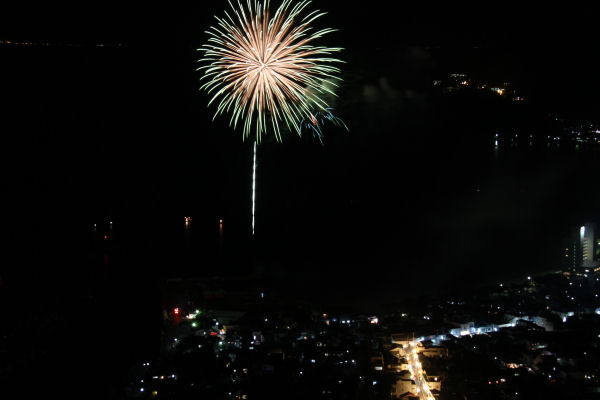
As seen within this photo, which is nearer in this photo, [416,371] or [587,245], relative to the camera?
[416,371]

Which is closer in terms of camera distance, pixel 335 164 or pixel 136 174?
pixel 136 174

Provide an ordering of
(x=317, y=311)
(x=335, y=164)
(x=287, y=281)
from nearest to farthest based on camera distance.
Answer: (x=317, y=311)
(x=287, y=281)
(x=335, y=164)

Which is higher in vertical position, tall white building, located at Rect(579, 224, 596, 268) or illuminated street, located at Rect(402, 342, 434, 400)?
tall white building, located at Rect(579, 224, 596, 268)

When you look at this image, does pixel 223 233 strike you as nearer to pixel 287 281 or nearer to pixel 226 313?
pixel 287 281

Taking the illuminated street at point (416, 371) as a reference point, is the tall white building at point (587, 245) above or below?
above

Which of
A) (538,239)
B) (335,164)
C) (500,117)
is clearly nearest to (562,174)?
(500,117)

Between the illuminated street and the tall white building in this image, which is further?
the tall white building

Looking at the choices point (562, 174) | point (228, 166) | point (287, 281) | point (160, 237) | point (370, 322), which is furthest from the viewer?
point (562, 174)

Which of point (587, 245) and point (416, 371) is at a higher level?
point (587, 245)

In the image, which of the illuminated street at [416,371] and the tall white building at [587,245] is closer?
the illuminated street at [416,371]

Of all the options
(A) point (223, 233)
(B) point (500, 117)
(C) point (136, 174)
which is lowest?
(A) point (223, 233)

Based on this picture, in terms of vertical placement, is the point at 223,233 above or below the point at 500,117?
below
